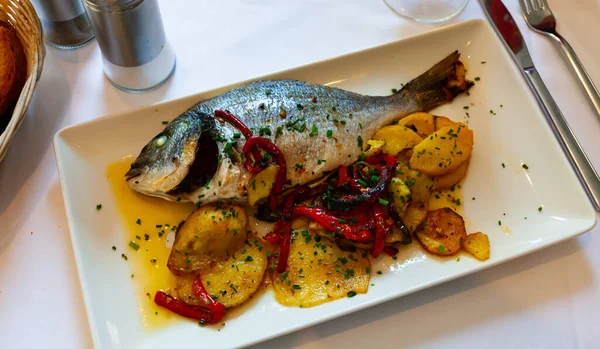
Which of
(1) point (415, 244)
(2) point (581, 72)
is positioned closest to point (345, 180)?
(1) point (415, 244)

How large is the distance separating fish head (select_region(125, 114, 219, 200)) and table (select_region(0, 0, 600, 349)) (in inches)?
15.2

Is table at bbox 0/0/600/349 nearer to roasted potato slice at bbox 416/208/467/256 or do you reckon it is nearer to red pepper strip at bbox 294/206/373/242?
roasted potato slice at bbox 416/208/467/256

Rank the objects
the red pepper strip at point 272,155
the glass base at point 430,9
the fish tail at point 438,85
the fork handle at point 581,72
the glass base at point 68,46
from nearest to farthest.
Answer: the red pepper strip at point 272,155 → the fish tail at point 438,85 → the fork handle at point 581,72 → the glass base at point 68,46 → the glass base at point 430,9

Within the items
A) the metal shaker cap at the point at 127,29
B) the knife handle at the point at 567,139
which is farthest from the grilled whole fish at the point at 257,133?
the knife handle at the point at 567,139

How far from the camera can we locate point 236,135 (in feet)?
4.98

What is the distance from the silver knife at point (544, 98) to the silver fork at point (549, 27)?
0.11m

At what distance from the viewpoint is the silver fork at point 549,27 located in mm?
1925

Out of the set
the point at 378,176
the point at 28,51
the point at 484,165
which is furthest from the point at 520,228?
the point at 28,51

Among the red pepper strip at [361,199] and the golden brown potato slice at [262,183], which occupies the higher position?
the golden brown potato slice at [262,183]

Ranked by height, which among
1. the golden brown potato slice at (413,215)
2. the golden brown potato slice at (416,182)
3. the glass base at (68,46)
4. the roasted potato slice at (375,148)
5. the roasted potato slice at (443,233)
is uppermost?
the glass base at (68,46)

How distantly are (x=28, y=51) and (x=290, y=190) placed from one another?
106 cm

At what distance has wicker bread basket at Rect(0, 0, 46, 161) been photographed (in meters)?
1.53

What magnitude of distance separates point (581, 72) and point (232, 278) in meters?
1.61

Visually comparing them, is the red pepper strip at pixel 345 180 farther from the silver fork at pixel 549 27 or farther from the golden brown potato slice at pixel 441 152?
the silver fork at pixel 549 27
